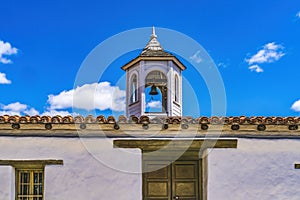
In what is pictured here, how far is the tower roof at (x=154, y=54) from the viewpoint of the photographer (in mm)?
9992

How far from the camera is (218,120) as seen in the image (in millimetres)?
7773

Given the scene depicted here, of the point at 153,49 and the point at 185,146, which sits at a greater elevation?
the point at 153,49

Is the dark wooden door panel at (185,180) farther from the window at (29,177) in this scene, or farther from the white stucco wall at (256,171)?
the window at (29,177)

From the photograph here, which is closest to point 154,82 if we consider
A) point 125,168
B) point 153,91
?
point 153,91

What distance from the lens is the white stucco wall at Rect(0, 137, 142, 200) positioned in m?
7.68

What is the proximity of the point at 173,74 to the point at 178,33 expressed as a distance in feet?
4.95

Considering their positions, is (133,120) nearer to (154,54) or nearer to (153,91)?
(153,91)

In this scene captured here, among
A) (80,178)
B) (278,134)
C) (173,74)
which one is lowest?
(80,178)

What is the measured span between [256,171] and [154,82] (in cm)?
333

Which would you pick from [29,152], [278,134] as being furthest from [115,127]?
[278,134]

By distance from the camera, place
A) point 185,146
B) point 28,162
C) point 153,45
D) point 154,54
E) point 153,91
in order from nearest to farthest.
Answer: point 28,162, point 185,146, point 153,91, point 154,54, point 153,45

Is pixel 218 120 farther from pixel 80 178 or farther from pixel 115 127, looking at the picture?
pixel 80 178

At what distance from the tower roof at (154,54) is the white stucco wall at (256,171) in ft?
9.84

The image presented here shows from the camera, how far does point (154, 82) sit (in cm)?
1002
